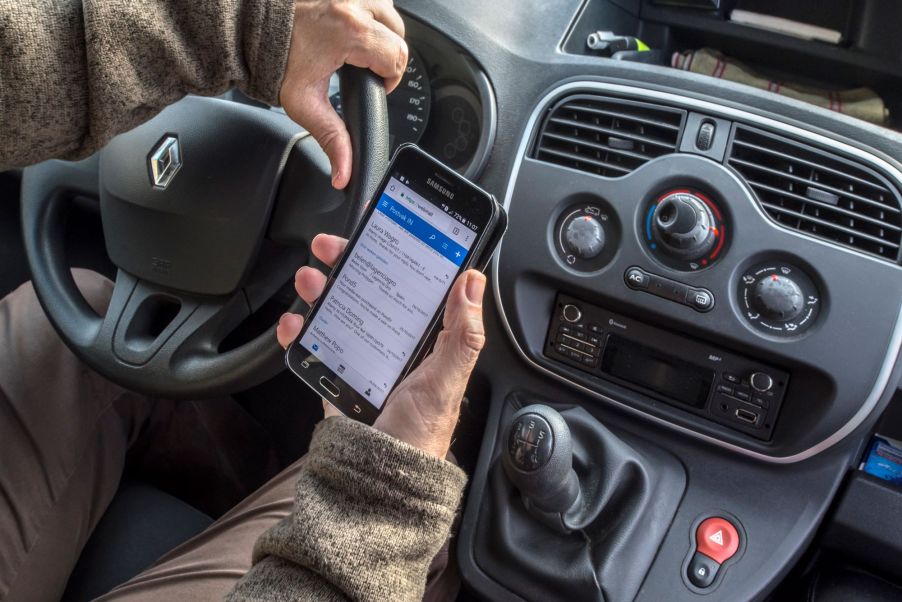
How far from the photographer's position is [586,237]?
3.14 feet

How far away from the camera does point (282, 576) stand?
0.66 meters

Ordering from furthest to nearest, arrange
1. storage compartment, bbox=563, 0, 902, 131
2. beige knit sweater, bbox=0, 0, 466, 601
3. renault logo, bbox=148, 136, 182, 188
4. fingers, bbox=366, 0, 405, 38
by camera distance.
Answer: storage compartment, bbox=563, 0, 902, 131 → renault logo, bbox=148, 136, 182, 188 → fingers, bbox=366, 0, 405, 38 → beige knit sweater, bbox=0, 0, 466, 601

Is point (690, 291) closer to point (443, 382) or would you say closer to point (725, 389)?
point (725, 389)

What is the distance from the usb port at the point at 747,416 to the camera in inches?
36.2

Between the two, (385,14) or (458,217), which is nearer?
(458,217)

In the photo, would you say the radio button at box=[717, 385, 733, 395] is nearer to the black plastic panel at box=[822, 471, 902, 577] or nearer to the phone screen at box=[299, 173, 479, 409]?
the black plastic panel at box=[822, 471, 902, 577]

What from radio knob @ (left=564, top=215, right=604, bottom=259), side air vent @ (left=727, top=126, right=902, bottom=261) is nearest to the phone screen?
radio knob @ (left=564, top=215, right=604, bottom=259)

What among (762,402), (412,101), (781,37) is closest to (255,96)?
(412,101)

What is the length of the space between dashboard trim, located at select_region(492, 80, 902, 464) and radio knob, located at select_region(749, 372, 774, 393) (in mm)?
70

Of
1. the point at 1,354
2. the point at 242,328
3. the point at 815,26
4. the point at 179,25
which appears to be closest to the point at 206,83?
the point at 179,25

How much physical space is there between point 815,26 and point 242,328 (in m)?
0.97

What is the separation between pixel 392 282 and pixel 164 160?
1.23 feet

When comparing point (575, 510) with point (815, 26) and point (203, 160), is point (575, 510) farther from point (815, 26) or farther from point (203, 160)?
point (815, 26)

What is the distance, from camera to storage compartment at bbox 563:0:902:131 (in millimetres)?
1102
